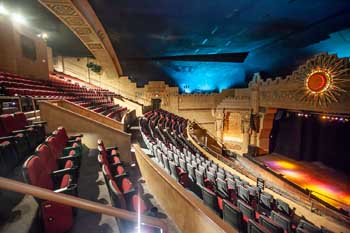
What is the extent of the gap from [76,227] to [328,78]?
619cm

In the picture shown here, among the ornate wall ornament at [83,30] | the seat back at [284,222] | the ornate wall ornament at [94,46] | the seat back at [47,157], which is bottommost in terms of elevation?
the seat back at [284,222]

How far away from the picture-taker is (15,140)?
5.21ft

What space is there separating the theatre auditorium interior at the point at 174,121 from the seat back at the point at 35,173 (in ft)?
0.04

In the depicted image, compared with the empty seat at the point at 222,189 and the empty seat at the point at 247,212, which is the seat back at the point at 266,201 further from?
the empty seat at the point at 247,212

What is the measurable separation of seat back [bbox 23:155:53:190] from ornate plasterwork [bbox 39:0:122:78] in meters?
3.92

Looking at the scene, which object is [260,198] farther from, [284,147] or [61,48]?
[61,48]

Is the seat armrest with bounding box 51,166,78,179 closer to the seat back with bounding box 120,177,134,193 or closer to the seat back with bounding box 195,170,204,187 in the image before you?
the seat back with bounding box 120,177,134,193

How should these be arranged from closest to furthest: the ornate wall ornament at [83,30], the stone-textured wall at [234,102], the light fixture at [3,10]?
the light fixture at [3,10], the ornate wall ornament at [83,30], the stone-textured wall at [234,102]

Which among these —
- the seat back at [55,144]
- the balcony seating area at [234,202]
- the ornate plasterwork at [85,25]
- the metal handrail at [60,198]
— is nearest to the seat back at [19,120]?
the seat back at [55,144]

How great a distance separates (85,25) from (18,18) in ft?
6.00

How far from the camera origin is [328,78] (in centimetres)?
486

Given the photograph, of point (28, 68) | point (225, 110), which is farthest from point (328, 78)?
point (28, 68)

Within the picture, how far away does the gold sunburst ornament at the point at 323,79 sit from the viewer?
459 centimetres

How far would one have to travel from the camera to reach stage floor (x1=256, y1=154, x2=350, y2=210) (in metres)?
4.68
